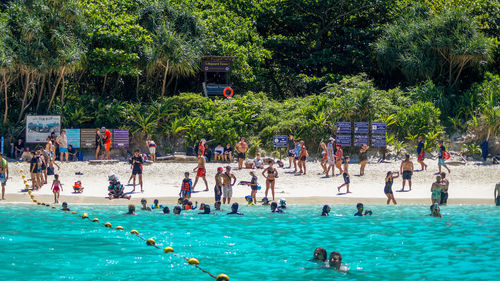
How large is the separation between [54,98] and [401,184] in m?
18.0

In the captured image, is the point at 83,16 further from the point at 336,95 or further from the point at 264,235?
the point at 264,235

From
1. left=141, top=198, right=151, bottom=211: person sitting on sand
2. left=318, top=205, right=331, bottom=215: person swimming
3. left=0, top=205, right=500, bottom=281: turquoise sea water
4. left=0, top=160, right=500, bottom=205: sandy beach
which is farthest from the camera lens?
left=0, top=160, right=500, bottom=205: sandy beach

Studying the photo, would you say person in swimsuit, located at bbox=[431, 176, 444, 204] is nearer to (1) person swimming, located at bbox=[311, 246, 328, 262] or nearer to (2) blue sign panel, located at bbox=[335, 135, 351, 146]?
(1) person swimming, located at bbox=[311, 246, 328, 262]

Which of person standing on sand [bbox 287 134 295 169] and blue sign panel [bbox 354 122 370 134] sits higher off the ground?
blue sign panel [bbox 354 122 370 134]

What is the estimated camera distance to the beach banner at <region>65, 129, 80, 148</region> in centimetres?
2850

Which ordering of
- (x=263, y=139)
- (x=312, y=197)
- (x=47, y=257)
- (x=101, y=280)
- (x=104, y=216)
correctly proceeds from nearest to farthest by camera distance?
(x=101, y=280), (x=47, y=257), (x=104, y=216), (x=312, y=197), (x=263, y=139)

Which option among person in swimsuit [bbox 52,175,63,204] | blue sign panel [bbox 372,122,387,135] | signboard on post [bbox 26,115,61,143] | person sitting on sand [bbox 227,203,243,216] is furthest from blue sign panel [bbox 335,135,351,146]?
person in swimsuit [bbox 52,175,63,204]

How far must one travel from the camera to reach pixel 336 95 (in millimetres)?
32000

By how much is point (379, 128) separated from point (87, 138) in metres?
13.3

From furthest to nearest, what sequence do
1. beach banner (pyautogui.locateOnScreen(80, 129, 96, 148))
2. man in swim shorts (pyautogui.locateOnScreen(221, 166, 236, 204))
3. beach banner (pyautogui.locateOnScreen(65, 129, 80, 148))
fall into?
beach banner (pyautogui.locateOnScreen(80, 129, 96, 148)) < beach banner (pyautogui.locateOnScreen(65, 129, 80, 148)) < man in swim shorts (pyautogui.locateOnScreen(221, 166, 236, 204))

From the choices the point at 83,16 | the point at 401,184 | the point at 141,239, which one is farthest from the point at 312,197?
the point at 83,16

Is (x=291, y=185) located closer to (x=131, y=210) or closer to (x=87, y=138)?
(x=131, y=210)

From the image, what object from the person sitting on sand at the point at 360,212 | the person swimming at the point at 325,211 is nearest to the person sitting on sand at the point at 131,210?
the person swimming at the point at 325,211

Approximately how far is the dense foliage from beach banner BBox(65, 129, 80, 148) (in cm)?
166
